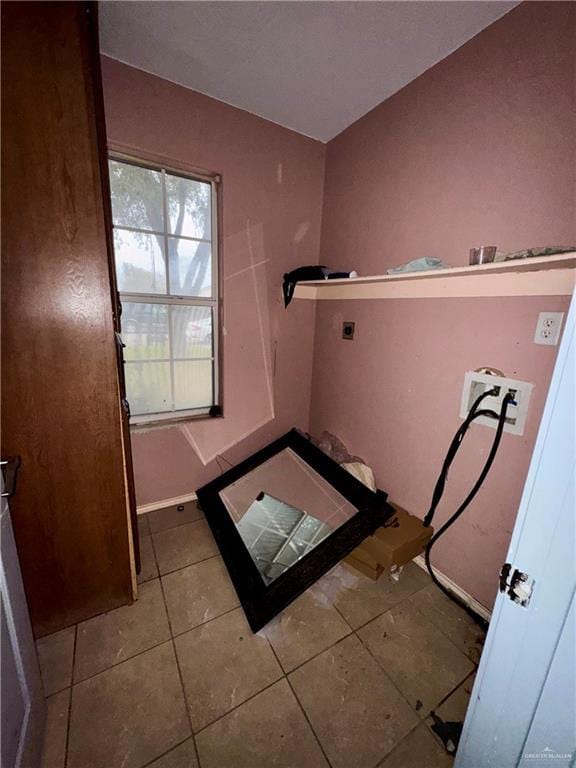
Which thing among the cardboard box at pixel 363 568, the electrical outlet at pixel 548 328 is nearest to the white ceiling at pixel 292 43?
the electrical outlet at pixel 548 328

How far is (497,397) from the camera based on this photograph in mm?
1363

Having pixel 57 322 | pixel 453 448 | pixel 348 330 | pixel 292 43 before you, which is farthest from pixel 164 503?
pixel 292 43

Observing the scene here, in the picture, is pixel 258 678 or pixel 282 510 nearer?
pixel 258 678

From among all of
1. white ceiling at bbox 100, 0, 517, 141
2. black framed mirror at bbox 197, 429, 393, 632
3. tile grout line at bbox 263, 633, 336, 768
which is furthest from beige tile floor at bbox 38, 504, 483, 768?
white ceiling at bbox 100, 0, 517, 141

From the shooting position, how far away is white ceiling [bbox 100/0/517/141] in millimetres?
1273

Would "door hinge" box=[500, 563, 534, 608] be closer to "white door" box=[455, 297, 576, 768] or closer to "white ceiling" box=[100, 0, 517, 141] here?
"white door" box=[455, 297, 576, 768]

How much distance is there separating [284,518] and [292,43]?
256cm

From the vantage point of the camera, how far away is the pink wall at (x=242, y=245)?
169 centimetres

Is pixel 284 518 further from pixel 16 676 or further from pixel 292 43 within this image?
pixel 292 43

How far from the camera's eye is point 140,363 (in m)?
1.97

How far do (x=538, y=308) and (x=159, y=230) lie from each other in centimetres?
209

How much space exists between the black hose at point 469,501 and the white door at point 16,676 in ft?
5.83

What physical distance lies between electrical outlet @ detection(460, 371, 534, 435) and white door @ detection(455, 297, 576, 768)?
82 centimetres

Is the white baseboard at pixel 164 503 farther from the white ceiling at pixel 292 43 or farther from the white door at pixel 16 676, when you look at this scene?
the white ceiling at pixel 292 43
